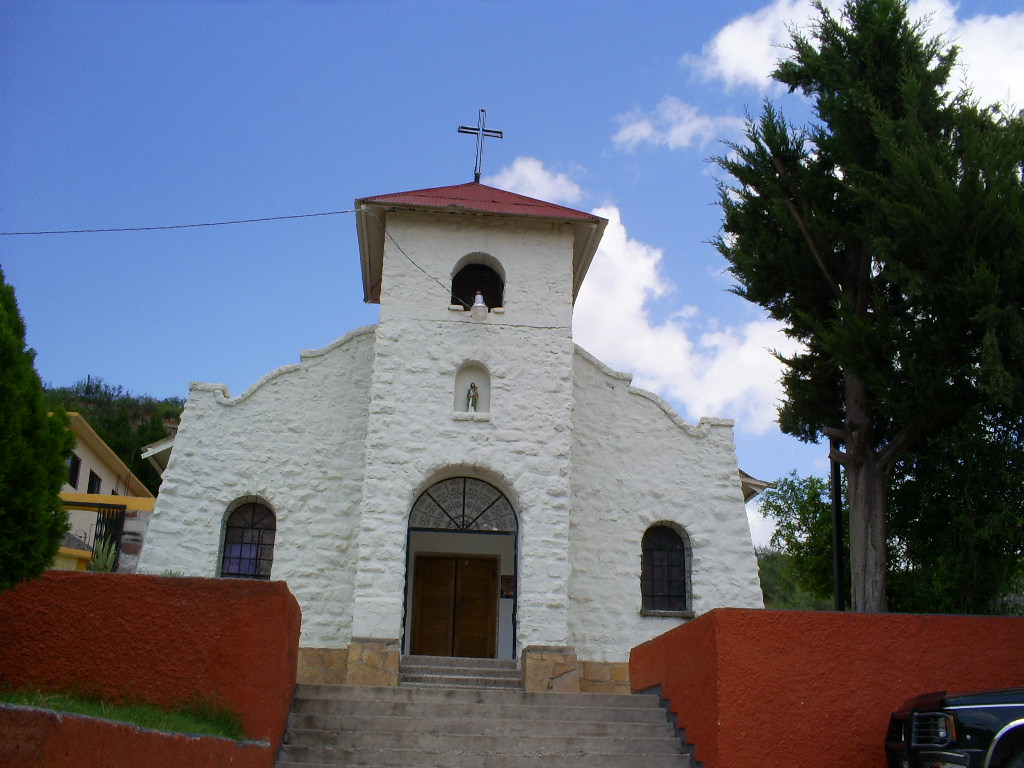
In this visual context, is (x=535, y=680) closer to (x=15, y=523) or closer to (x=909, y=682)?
(x=909, y=682)

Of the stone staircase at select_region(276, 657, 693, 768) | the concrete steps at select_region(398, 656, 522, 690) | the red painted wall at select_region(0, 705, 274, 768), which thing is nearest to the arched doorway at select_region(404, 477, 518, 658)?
the concrete steps at select_region(398, 656, 522, 690)

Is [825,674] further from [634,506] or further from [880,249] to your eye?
[634,506]

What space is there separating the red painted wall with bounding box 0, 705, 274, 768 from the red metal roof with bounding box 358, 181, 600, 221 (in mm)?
10698

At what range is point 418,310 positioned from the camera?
16328 mm

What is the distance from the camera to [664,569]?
16.5 metres

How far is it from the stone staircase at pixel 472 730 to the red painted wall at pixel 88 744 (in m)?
2.35

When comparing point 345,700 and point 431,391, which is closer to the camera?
point 345,700

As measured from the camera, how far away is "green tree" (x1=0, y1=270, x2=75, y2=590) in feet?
20.6

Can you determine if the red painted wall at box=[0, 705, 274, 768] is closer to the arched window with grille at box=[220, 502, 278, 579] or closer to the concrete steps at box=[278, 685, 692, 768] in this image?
the concrete steps at box=[278, 685, 692, 768]

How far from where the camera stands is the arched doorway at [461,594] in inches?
667

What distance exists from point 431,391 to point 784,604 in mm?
22089

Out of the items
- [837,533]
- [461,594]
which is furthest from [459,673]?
[837,533]

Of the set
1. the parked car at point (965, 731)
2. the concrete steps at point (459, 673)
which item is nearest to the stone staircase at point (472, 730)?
the concrete steps at point (459, 673)

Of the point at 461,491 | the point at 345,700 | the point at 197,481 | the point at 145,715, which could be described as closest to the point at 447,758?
the point at 345,700
